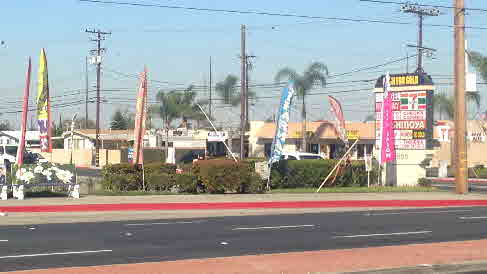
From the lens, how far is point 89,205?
988 inches

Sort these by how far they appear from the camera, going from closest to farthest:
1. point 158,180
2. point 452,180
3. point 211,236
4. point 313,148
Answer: point 211,236 → point 158,180 → point 452,180 → point 313,148

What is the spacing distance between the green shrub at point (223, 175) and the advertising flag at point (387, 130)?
8101 millimetres

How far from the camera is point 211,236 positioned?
18.0 m

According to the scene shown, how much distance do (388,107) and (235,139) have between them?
40647 millimetres

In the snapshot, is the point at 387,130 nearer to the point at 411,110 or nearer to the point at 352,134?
the point at 411,110

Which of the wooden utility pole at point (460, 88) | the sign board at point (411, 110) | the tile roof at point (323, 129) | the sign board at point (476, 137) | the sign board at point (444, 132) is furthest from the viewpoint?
the sign board at point (476, 137)

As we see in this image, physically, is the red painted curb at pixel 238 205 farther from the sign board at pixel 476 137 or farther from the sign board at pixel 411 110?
the sign board at pixel 476 137

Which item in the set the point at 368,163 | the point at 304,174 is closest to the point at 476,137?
the point at 368,163

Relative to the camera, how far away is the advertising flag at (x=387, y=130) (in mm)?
36844

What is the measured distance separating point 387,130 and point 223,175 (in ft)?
32.3

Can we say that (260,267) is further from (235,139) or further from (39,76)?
(235,139)

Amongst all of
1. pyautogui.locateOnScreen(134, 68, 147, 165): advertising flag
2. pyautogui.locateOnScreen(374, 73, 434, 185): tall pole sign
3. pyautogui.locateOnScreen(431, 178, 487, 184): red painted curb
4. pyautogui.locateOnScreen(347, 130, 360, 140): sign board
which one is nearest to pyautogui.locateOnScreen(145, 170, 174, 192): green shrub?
pyautogui.locateOnScreen(134, 68, 147, 165): advertising flag

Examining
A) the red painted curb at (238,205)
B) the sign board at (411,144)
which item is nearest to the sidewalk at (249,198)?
the red painted curb at (238,205)

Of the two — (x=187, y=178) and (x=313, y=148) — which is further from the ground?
(x=313, y=148)
